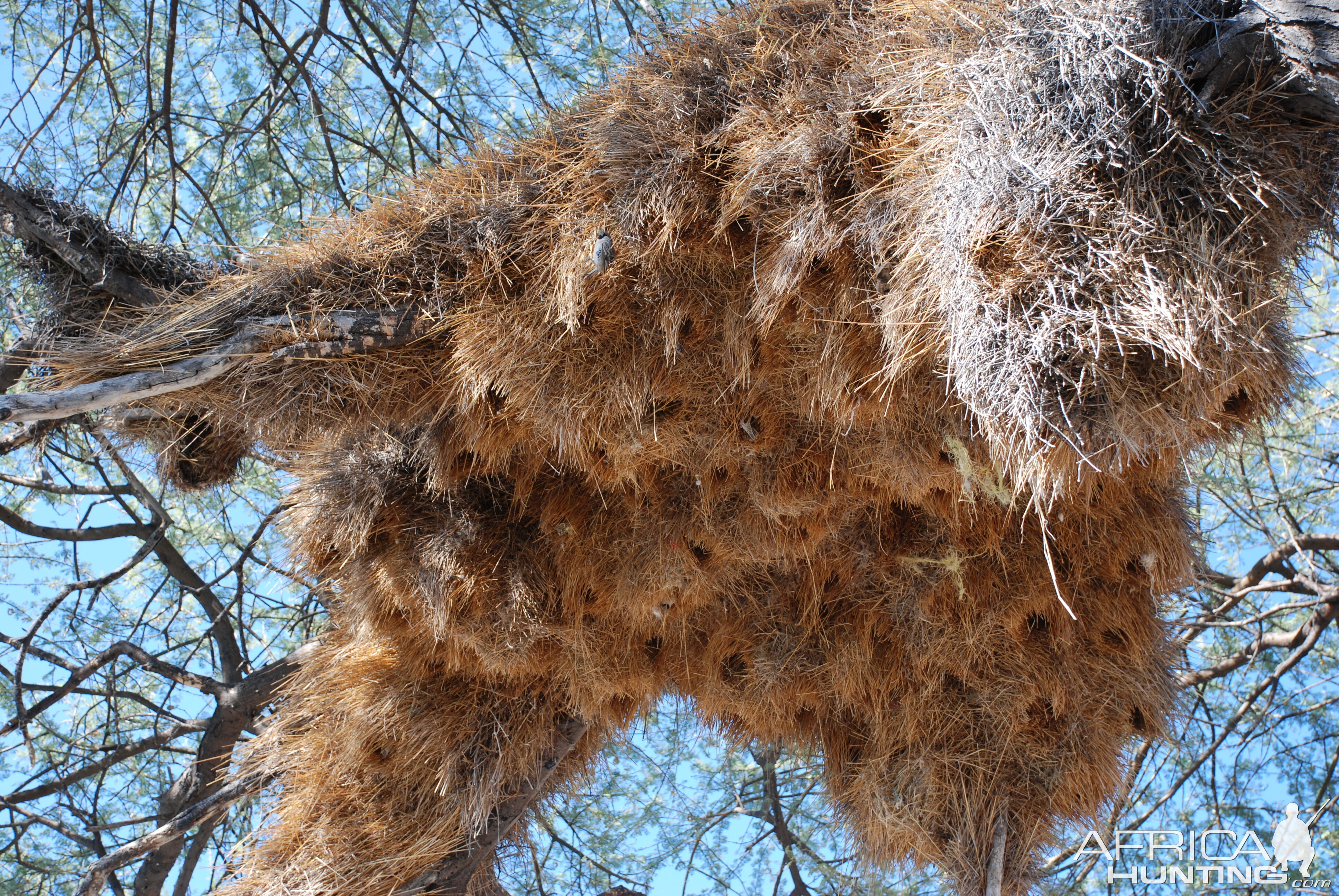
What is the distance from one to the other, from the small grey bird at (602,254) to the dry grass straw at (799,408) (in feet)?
0.09

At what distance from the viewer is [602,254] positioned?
2156 mm

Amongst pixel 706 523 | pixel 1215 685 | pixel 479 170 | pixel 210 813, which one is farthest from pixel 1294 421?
pixel 210 813

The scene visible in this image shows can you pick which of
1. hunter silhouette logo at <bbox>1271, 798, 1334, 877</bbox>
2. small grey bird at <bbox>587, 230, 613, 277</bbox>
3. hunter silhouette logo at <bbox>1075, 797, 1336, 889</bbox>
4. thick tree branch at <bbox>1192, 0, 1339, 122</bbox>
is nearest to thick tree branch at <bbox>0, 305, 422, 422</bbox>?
small grey bird at <bbox>587, 230, 613, 277</bbox>

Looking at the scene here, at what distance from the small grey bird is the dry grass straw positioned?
27mm

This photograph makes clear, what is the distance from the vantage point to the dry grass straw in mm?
1703

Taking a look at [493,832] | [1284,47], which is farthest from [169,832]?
[1284,47]

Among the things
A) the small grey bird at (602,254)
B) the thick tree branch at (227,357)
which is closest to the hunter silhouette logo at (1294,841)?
the small grey bird at (602,254)

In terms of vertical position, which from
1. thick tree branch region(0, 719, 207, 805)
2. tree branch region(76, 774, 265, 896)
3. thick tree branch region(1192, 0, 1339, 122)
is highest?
thick tree branch region(1192, 0, 1339, 122)

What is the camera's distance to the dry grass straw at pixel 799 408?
1.70 m

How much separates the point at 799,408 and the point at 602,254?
578 millimetres

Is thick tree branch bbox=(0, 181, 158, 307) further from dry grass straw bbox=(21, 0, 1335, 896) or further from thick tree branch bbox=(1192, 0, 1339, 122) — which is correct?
thick tree branch bbox=(1192, 0, 1339, 122)

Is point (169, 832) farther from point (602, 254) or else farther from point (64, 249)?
point (602, 254)

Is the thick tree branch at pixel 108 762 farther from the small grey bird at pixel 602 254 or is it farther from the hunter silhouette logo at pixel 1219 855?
the hunter silhouette logo at pixel 1219 855

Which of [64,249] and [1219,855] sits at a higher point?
[64,249]
